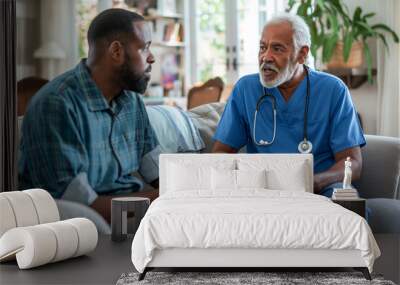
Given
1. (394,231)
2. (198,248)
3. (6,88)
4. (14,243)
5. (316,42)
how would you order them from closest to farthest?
(198,248)
(14,243)
(394,231)
(6,88)
(316,42)

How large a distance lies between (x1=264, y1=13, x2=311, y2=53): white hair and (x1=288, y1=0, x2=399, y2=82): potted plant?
0.65 m

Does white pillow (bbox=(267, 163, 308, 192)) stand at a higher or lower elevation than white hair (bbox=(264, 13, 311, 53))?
lower

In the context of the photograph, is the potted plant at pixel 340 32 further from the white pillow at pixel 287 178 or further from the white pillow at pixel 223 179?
the white pillow at pixel 223 179

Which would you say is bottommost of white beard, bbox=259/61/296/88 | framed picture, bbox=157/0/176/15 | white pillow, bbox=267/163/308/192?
white pillow, bbox=267/163/308/192

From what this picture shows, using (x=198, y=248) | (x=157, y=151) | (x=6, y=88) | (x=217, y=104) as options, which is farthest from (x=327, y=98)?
(x=6, y=88)

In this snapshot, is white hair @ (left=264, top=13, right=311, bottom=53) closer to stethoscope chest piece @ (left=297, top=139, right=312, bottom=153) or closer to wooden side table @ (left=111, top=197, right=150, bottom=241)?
stethoscope chest piece @ (left=297, top=139, right=312, bottom=153)

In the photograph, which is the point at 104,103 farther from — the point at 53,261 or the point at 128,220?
the point at 53,261

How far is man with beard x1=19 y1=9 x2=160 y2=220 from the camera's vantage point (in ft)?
14.8

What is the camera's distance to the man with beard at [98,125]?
4.50m

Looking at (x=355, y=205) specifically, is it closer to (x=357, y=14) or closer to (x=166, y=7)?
(x=166, y=7)

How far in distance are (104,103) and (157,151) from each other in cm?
44

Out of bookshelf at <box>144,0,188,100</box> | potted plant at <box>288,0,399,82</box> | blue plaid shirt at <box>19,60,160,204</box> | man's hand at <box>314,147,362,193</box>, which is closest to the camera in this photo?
man's hand at <box>314,147,362,193</box>

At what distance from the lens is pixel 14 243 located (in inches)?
140

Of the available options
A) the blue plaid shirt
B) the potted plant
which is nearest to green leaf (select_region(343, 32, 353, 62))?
the potted plant
